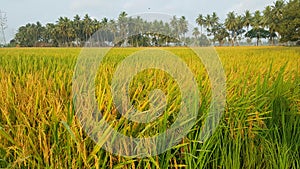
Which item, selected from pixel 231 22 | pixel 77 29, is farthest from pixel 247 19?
pixel 77 29

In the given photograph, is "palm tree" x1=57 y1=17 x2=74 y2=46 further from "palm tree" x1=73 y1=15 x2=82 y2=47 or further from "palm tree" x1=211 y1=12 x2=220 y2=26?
"palm tree" x1=211 y1=12 x2=220 y2=26

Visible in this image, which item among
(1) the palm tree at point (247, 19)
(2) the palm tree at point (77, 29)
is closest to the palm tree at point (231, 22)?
(1) the palm tree at point (247, 19)

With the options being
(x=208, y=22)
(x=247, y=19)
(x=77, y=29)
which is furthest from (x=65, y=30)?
(x=247, y=19)

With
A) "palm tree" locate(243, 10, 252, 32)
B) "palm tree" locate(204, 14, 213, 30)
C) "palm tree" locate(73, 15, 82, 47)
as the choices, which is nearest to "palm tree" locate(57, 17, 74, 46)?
"palm tree" locate(73, 15, 82, 47)

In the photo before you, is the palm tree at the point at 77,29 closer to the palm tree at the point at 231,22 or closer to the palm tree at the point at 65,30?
the palm tree at the point at 65,30

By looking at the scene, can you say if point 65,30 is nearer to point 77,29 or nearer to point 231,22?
point 77,29

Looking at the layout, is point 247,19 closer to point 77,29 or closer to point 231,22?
point 231,22

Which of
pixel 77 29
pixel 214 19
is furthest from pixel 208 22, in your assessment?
pixel 77 29

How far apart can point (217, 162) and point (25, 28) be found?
59.1 metres

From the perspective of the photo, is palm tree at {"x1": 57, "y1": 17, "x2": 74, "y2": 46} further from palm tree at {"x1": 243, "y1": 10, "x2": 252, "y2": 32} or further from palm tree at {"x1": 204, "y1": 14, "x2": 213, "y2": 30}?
palm tree at {"x1": 243, "y1": 10, "x2": 252, "y2": 32}

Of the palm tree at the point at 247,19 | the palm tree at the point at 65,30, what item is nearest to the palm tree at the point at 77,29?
the palm tree at the point at 65,30

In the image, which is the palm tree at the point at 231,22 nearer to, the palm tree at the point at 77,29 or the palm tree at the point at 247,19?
the palm tree at the point at 247,19

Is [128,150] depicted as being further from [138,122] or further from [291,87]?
[291,87]

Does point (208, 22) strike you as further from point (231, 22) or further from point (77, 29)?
point (77, 29)
